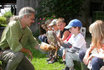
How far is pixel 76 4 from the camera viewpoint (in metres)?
9.21

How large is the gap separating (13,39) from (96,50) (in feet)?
4.07

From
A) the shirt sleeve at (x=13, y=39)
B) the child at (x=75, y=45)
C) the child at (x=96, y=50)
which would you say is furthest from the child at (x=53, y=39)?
the child at (x=96, y=50)

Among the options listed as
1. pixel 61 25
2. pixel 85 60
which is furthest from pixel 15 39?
pixel 61 25

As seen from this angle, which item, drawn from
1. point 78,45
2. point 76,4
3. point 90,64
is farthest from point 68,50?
point 76,4

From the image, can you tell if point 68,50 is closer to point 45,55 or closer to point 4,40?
point 4,40

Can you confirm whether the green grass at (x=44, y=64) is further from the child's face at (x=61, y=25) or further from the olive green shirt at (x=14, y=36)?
the olive green shirt at (x=14, y=36)

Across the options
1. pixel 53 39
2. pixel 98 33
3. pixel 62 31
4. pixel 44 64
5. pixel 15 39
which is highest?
pixel 98 33

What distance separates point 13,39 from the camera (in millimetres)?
2951

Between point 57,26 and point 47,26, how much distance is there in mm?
614

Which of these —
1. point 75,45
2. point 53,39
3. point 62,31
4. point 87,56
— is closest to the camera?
point 87,56

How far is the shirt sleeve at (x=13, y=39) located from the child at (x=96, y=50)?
40.5 inches

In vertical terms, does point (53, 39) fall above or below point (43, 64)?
above

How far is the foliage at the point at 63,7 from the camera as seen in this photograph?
29.8ft

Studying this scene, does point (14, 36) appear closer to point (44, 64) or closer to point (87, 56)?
point (87, 56)
